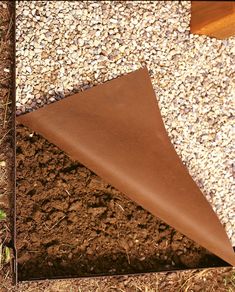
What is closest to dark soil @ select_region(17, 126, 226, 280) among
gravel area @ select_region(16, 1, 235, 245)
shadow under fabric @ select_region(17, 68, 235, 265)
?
shadow under fabric @ select_region(17, 68, 235, 265)

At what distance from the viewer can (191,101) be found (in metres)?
2.76

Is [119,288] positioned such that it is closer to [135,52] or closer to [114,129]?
[114,129]

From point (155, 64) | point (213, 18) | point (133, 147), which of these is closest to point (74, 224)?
point (133, 147)

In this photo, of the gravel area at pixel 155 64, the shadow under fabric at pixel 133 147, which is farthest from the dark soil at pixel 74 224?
the gravel area at pixel 155 64

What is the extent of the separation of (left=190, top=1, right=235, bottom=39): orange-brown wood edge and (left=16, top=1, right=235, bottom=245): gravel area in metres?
0.06

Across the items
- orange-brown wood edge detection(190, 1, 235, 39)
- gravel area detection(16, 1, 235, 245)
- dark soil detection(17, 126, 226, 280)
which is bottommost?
dark soil detection(17, 126, 226, 280)

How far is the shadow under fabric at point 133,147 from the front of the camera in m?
2.51

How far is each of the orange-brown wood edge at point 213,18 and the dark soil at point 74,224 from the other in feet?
3.26

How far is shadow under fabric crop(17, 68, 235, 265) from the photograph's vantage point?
251cm

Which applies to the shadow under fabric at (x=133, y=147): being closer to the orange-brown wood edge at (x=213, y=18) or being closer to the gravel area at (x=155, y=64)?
the gravel area at (x=155, y=64)

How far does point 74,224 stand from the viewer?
8.31ft

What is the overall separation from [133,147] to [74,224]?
491 mm

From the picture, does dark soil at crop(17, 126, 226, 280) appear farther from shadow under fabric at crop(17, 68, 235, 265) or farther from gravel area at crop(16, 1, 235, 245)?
gravel area at crop(16, 1, 235, 245)

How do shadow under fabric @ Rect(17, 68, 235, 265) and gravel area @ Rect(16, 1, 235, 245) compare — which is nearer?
shadow under fabric @ Rect(17, 68, 235, 265)
